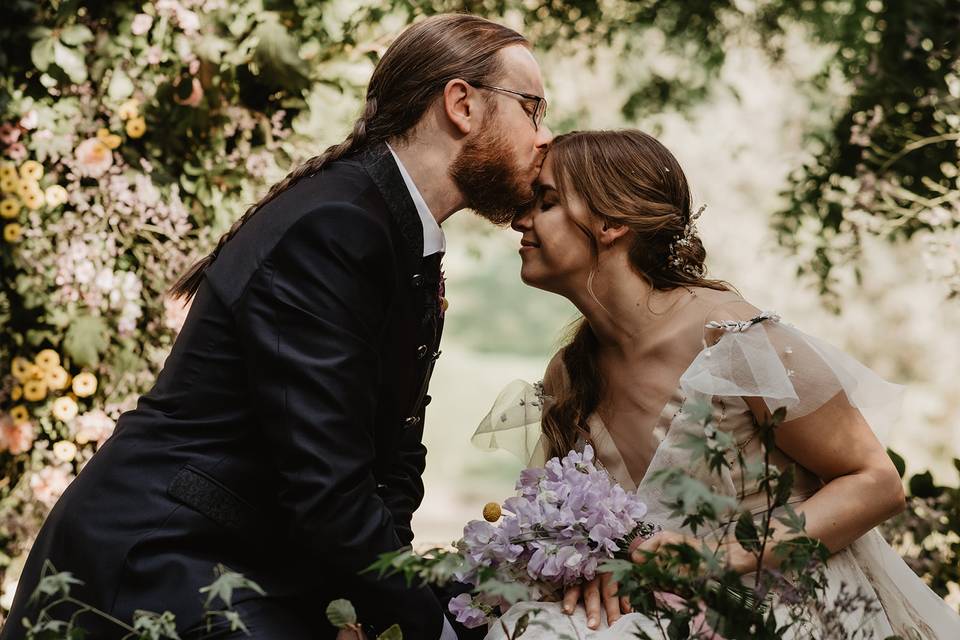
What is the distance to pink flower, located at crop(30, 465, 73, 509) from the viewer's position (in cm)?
364

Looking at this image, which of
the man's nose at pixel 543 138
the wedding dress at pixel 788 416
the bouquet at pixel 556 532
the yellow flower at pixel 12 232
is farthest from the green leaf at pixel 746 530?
the yellow flower at pixel 12 232

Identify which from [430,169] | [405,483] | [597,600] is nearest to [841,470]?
[597,600]

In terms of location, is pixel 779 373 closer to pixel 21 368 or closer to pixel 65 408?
pixel 65 408

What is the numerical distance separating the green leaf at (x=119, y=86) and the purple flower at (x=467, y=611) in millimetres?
2563

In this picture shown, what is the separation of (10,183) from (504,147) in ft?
7.18

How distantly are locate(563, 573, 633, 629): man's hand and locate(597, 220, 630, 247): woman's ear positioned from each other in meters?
0.88

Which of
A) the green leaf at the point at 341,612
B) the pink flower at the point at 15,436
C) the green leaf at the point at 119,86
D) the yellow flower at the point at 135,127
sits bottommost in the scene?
the green leaf at the point at 341,612

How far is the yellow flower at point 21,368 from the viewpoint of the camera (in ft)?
12.0

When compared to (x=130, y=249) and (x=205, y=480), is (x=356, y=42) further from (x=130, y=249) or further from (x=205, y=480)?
(x=205, y=480)

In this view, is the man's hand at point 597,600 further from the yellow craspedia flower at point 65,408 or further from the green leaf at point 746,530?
the yellow craspedia flower at point 65,408

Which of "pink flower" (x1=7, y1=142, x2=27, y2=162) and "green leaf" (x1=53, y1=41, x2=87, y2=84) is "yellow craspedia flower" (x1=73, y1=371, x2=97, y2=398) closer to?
"pink flower" (x1=7, y1=142, x2=27, y2=162)

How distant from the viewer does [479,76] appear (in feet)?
7.58

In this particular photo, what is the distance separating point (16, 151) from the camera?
3.66m

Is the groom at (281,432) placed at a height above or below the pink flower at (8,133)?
below
